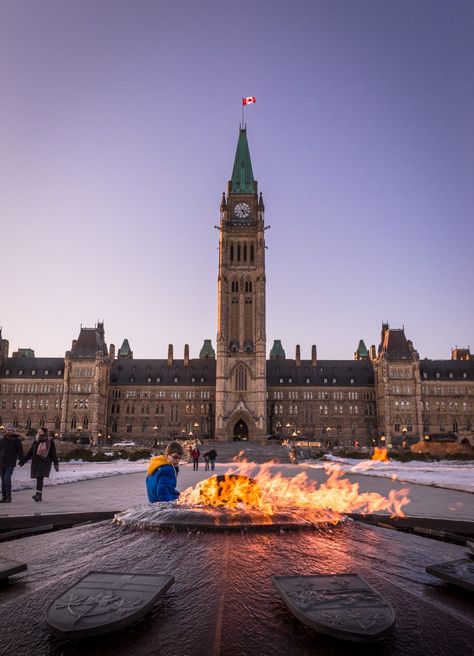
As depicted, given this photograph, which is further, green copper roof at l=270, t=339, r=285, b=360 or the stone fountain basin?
green copper roof at l=270, t=339, r=285, b=360

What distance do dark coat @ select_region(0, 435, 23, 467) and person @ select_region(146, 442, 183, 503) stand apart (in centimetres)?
637

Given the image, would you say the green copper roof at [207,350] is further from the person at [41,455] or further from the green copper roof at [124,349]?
the person at [41,455]

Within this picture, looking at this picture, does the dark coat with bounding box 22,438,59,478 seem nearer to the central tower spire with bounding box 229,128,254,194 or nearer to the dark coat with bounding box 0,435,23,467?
the dark coat with bounding box 0,435,23,467

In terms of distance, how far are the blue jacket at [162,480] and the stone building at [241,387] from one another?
76.6m

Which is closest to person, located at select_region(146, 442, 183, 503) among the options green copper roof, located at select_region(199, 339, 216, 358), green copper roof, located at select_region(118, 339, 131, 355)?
green copper roof, located at select_region(199, 339, 216, 358)

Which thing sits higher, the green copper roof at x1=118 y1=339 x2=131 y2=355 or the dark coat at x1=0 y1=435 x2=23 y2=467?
the green copper roof at x1=118 y1=339 x2=131 y2=355

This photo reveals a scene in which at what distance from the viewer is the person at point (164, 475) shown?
7.11 meters

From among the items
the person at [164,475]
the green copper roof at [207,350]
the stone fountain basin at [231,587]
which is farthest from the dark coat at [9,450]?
the green copper roof at [207,350]

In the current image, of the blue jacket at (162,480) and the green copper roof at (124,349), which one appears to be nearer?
the blue jacket at (162,480)

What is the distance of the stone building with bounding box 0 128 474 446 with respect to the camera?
284 ft

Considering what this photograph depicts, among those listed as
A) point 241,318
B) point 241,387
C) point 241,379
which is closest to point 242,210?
point 241,318

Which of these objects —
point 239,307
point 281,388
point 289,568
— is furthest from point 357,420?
point 289,568

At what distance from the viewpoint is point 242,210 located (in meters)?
94.7

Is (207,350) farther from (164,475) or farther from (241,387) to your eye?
(164,475)
